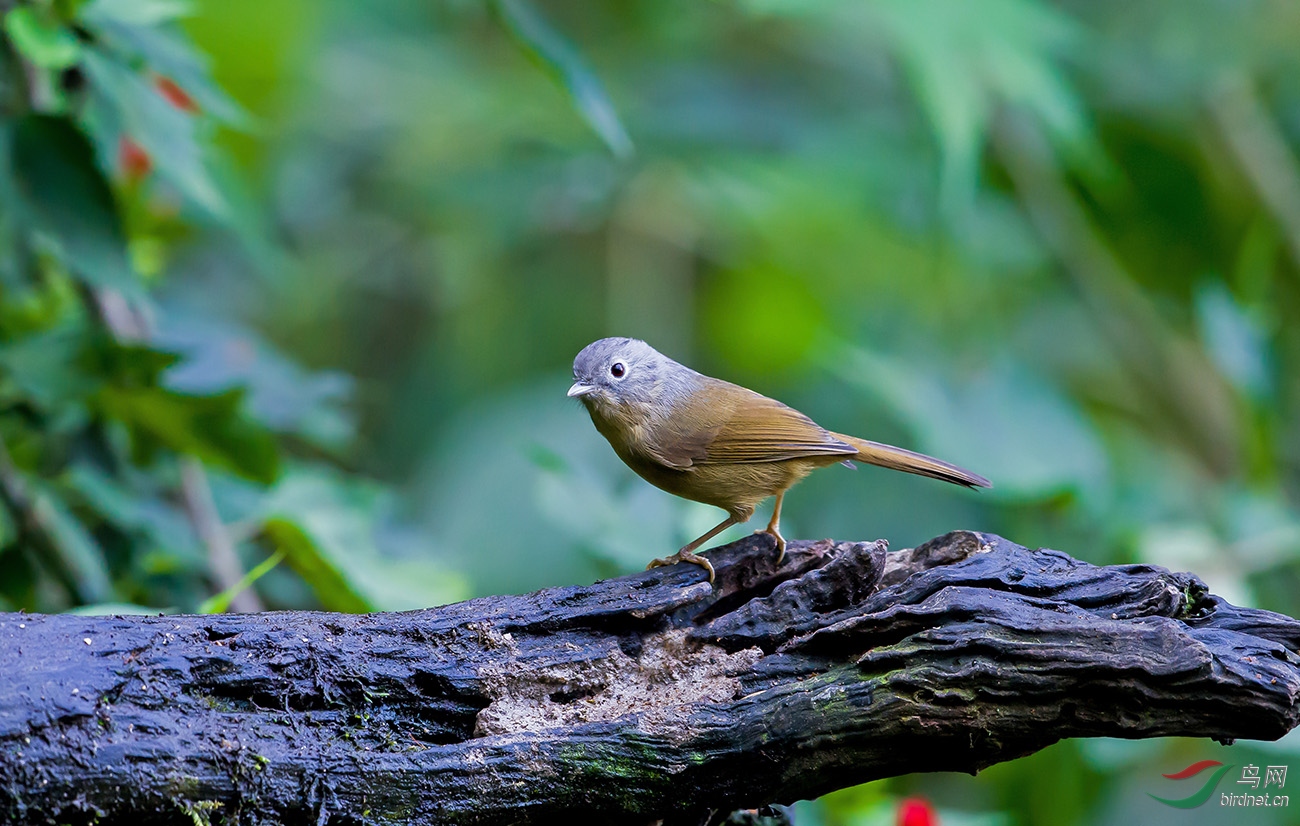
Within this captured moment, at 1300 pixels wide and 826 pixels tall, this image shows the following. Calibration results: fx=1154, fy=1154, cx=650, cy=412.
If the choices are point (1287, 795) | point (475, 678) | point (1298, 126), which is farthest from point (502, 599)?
point (1298, 126)

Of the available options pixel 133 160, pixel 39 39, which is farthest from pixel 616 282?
pixel 39 39

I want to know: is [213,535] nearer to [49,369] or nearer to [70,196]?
[49,369]

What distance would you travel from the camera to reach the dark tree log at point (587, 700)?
2.13 m

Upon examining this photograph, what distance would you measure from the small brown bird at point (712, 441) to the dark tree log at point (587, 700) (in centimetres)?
86

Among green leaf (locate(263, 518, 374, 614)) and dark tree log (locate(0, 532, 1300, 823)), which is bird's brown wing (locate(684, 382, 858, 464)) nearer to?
dark tree log (locate(0, 532, 1300, 823))

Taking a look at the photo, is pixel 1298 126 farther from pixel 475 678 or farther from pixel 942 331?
pixel 475 678

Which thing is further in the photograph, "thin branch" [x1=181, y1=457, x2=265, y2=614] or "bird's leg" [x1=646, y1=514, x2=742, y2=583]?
"thin branch" [x1=181, y1=457, x2=265, y2=614]

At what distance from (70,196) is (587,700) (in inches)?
79.1

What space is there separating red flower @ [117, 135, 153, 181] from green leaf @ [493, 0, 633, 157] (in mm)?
1274

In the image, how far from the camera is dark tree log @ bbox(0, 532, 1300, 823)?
6.98 ft

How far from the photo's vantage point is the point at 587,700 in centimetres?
259

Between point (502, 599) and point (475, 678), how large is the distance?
0.89 feet

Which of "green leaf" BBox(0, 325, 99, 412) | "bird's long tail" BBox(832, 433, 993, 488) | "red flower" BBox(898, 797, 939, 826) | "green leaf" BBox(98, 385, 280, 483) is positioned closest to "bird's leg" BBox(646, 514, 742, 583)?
"bird's long tail" BBox(832, 433, 993, 488)

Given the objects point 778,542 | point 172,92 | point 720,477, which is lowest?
point 778,542
